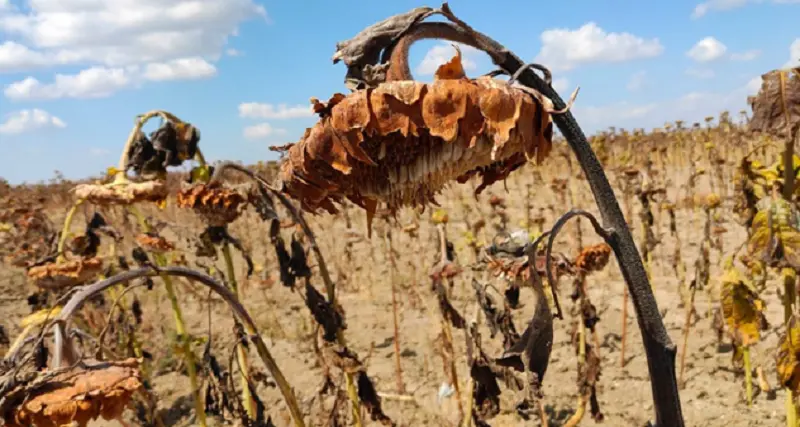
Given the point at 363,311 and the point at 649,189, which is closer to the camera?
the point at 649,189

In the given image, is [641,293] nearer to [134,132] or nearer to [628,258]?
[628,258]

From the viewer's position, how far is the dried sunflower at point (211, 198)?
2512mm

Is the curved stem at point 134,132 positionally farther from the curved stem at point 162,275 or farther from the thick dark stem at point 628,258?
the thick dark stem at point 628,258

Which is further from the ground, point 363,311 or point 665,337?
point 665,337

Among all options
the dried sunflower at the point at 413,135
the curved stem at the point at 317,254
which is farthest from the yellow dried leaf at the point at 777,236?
the curved stem at the point at 317,254


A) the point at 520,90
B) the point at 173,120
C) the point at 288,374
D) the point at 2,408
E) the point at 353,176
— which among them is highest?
the point at 173,120

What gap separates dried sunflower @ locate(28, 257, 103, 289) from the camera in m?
2.94

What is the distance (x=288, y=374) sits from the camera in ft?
16.1

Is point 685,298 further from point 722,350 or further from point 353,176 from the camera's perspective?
point 353,176

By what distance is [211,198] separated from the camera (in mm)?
2521

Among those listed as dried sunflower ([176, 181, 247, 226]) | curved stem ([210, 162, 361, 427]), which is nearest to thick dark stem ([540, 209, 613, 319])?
curved stem ([210, 162, 361, 427])

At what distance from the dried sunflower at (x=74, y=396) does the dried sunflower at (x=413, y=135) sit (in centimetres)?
56

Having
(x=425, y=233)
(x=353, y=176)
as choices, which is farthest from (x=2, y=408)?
(x=425, y=233)

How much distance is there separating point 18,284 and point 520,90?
9498 millimetres
